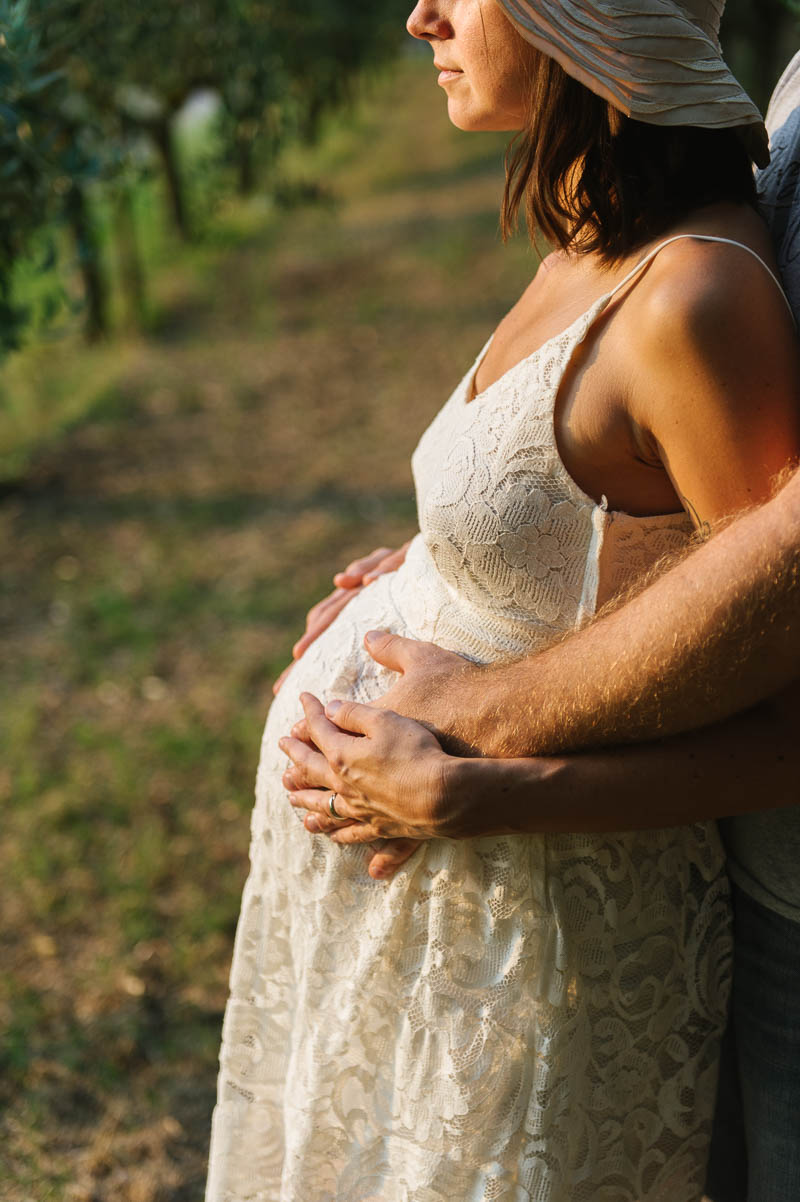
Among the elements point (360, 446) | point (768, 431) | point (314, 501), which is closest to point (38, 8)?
point (768, 431)

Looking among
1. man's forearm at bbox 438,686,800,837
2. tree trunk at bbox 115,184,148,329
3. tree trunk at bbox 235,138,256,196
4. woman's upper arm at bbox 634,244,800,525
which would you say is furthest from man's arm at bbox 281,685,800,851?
tree trunk at bbox 115,184,148,329

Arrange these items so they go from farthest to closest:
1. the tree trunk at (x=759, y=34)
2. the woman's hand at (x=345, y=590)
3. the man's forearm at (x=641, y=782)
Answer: the tree trunk at (x=759, y=34) → the woman's hand at (x=345, y=590) → the man's forearm at (x=641, y=782)

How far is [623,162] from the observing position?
1.32 m

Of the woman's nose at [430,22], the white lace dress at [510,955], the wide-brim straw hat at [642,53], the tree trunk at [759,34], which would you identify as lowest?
the white lace dress at [510,955]

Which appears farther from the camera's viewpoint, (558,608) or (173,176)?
(173,176)

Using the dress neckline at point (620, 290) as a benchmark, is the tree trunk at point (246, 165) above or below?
above

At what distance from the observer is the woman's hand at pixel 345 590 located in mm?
1899

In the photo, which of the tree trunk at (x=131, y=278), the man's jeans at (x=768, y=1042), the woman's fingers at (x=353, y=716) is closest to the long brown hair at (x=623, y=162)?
the woman's fingers at (x=353, y=716)

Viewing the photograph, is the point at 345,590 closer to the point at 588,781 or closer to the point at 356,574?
the point at 356,574

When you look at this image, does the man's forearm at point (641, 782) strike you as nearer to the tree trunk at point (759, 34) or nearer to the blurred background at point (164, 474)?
the blurred background at point (164, 474)

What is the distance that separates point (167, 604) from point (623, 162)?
423 centimetres

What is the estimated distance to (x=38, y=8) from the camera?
3.01 meters

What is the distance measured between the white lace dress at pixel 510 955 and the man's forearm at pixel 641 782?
4cm

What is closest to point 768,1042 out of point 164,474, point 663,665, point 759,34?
point 663,665
